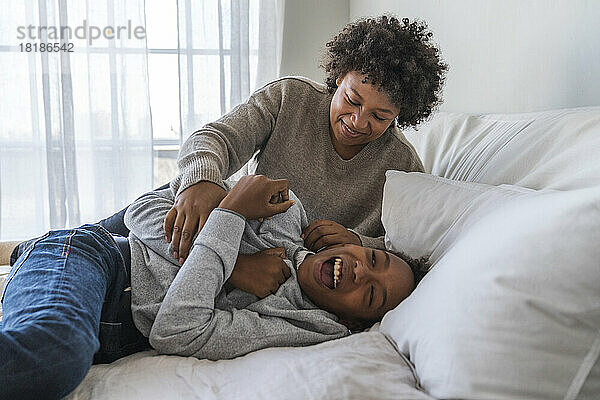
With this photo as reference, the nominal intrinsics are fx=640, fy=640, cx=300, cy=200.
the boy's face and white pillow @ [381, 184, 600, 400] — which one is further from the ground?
white pillow @ [381, 184, 600, 400]

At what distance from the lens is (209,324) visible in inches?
44.0

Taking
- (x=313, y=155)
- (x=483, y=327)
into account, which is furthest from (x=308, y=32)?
(x=483, y=327)

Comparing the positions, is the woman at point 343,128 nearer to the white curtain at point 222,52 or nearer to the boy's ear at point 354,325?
the boy's ear at point 354,325

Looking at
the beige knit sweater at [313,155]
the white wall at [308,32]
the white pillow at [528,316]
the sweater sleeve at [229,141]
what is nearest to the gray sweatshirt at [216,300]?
the sweater sleeve at [229,141]

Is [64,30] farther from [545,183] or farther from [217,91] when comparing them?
[545,183]

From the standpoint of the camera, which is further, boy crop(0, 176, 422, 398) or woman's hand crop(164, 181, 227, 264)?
woman's hand crop(164, 181, 227, 264)

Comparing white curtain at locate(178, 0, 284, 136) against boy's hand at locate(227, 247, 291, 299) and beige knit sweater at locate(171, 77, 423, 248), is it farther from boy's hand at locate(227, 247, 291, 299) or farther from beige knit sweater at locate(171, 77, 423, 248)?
boy's hand at locate(227, 247, 291, 299)

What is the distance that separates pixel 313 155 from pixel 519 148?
2.08ft

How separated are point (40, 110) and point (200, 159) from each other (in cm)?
177

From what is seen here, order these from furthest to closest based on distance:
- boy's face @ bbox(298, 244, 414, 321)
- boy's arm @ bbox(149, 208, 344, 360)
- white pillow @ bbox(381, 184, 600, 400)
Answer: boy's face @ bbox(298, 244, 414, 321) → boy's arm @ bbox(149, 208, 344, 360) → white pillow @ bbox(381, 184, 600, 400)

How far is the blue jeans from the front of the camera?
912 millimetres

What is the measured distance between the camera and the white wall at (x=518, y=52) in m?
1.49

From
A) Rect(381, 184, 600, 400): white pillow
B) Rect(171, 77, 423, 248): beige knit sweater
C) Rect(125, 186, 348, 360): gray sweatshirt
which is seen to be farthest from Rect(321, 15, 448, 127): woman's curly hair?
Rect(381, 184, 600, 400): white pillow

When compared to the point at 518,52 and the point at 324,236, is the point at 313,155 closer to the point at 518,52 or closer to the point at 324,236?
the point at 324,236
